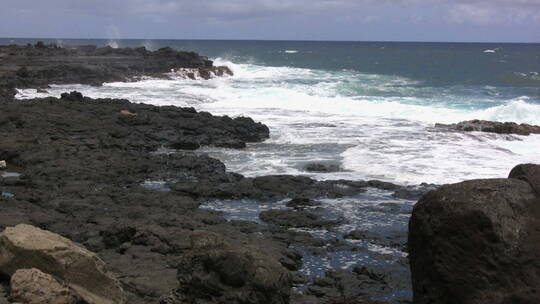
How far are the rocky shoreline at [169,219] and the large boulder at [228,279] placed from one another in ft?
0.03

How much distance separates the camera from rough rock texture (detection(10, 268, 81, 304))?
555cm

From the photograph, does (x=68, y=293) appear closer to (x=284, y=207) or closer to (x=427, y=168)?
(x=284, y=207)

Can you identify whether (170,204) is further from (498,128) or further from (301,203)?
(498,128)

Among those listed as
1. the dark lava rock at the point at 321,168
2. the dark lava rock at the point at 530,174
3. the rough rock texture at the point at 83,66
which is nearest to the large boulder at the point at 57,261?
the dark lava rock at the point at 530,174

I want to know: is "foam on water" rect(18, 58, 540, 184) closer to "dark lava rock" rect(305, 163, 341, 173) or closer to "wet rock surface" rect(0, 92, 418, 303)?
"dark lava rock" rect(305, 163, 341, 173)

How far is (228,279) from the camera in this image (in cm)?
607

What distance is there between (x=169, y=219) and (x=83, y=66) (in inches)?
1228

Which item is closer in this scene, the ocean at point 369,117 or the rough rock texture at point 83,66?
the ocean at point 369,117

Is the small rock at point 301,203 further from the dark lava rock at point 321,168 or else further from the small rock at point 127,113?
the small rock at point 127,113

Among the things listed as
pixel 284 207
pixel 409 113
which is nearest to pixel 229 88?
pixel 409 113

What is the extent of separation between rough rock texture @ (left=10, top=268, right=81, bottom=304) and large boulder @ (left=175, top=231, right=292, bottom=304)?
108cm

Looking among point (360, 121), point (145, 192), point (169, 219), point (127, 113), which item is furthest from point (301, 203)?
point (360, 121)

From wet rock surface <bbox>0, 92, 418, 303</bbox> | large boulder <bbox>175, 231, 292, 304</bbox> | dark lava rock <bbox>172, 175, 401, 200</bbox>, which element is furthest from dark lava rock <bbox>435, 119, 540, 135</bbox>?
large boulder <bbox>175, 231, 292, 304</bbox>

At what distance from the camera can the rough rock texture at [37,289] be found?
5551 mm
